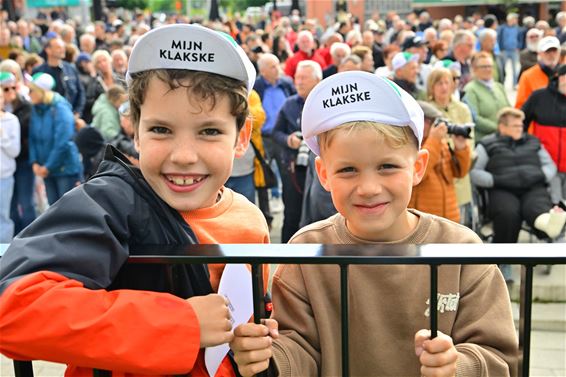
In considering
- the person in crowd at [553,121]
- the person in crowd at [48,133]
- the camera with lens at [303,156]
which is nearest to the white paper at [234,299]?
the camera with lens at [303,156]

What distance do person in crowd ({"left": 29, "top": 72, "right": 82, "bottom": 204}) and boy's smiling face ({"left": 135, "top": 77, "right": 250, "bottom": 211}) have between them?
5731 mm

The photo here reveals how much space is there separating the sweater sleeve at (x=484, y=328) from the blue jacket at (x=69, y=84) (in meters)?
8.38

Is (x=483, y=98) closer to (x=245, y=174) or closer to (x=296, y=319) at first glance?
(x=245, y=174)

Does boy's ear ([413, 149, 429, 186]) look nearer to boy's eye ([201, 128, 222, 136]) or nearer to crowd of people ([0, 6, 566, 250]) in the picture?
boy's eye ([201, 128, 222, 136])

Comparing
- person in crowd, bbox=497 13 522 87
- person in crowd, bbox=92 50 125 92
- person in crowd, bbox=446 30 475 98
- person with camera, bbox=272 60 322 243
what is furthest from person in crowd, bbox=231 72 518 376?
person in crowd, bbox=497 13 522 87

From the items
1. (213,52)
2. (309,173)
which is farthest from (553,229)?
(213,52)

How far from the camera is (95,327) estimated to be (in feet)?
4.62

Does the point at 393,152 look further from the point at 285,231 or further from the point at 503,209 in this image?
the point at 285,231

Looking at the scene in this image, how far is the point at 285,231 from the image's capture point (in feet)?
23.2

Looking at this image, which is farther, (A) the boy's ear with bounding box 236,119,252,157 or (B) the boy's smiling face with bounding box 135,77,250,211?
(A) the boy's ear with bounding box 236,119,252,157

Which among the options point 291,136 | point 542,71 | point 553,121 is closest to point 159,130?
point 291,136

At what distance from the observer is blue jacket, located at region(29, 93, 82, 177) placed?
716cm

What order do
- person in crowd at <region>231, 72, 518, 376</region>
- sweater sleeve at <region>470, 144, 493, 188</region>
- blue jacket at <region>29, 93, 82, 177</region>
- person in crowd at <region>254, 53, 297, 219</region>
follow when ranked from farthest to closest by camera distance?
person in crowd at <region>254, 53, 297, 219</region>, blue jacket at <region>29, 93, 82, 177</region>, sweater sleeve at <region>470, 144, 493, 188</region>, person in crowd at <region>231, 72, 518, 376</region>

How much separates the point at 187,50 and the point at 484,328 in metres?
0.96
